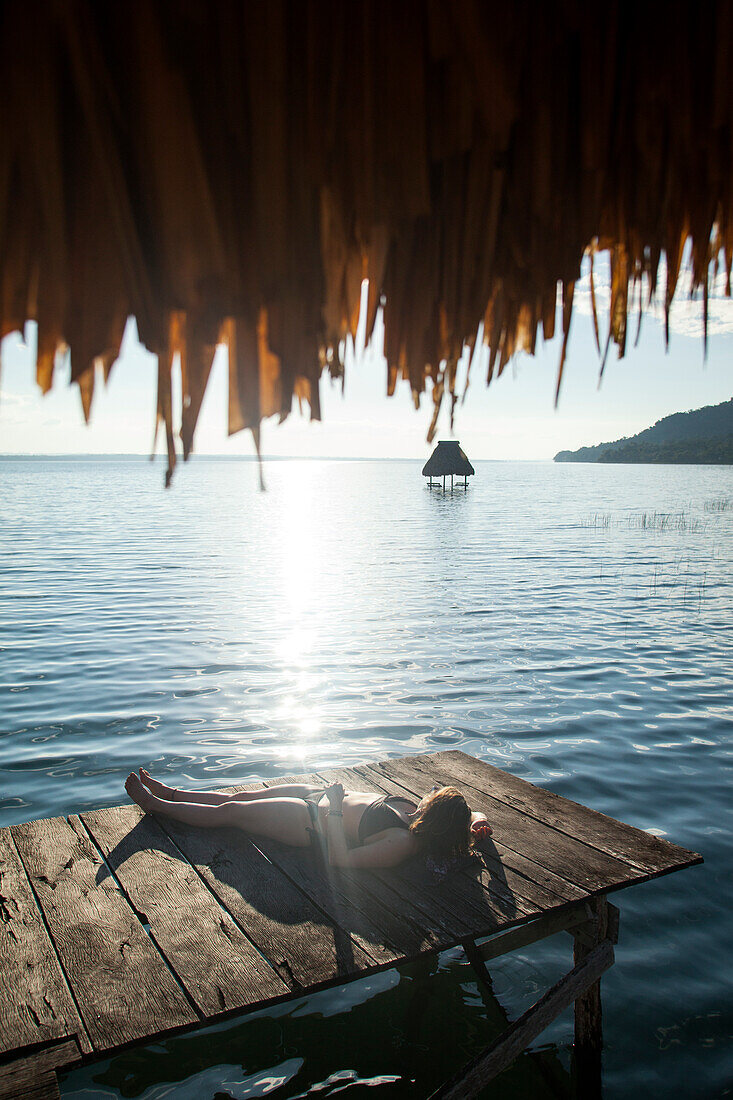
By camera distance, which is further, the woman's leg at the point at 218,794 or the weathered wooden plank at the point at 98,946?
the woman's leg at the point at 218,794

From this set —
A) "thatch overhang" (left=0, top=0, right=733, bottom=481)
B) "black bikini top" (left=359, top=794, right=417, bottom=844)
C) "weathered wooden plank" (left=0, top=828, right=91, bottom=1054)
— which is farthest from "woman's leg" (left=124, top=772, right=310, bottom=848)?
"thatch overhang" (left=0, top=0, right=733, bottom=481)

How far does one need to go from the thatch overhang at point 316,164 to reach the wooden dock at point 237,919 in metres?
2.91

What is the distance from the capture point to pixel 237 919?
3912 millimetres

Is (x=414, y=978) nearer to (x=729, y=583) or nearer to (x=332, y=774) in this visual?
(x=332, y=774)

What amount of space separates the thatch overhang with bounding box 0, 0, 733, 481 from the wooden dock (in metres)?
2.91

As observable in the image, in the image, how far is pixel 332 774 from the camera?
6129 mm

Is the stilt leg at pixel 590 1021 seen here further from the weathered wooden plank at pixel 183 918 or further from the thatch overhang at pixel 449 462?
the thatch overhang at pixel 449 462

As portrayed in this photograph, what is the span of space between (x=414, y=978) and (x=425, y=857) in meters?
1.30

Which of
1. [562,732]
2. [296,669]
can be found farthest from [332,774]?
[296,669]

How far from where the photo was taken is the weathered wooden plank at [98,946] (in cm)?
312

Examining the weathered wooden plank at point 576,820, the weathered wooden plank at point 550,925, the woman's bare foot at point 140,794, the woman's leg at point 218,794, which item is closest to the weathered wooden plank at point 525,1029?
the weathered wooden plank at point 550,925

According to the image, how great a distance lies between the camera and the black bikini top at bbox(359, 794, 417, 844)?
4.66m

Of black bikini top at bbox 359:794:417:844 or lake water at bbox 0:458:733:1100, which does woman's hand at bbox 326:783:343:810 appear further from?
lake water at bbox 0:458:733:1100

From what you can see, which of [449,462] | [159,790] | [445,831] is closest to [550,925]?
[445,831]
